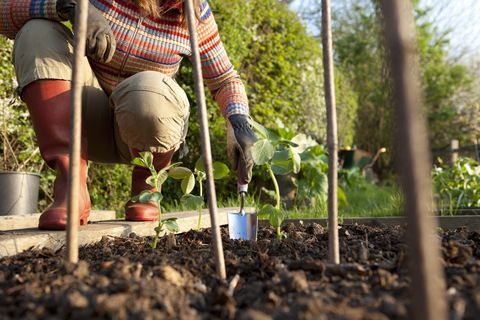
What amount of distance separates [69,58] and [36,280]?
97 centimetres

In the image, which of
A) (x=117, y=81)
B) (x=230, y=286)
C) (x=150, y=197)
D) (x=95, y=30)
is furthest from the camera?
(x=117, y=81)

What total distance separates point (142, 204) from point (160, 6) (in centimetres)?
75

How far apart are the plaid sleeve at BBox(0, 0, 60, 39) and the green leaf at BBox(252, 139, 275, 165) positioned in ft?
2.71

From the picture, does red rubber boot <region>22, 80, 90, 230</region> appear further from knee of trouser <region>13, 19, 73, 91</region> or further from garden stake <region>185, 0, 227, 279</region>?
garden stake <region>185, 0, 227, 279</region>

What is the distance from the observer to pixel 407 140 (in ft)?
1.69

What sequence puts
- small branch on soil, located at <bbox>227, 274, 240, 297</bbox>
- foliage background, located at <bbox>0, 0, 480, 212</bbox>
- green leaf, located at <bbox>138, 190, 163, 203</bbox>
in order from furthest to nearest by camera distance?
foliage background, located at <bbox>0, 0, 480, 212</bbox> < green leaf, located at <bbox>138, 190, 163, 203</bbox> < small branch on soil, located at <bbox>227, 274, 240, 297</bbox>

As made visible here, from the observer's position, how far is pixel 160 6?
180cm

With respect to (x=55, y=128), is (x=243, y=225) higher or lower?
lower

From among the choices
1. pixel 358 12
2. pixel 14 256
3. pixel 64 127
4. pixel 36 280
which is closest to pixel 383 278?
pixel 36 280

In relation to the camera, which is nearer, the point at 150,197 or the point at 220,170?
the point at 150,197

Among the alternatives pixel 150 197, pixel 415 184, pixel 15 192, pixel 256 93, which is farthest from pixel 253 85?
pixel 415 184

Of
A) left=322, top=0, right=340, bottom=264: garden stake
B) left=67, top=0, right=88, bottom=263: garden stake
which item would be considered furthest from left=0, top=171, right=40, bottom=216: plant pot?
left=322, top=0, right=340, bottom=264: garden stake

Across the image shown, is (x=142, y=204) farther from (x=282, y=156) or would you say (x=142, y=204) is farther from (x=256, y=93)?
(x=256, y=93)

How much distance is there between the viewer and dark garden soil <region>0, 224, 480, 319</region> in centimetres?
70
